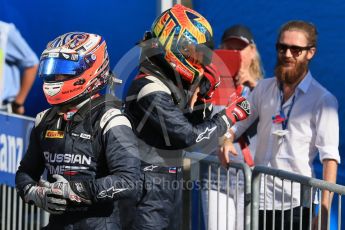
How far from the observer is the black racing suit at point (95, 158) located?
4098mm

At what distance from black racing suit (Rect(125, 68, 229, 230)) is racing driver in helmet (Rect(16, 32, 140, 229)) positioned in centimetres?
29

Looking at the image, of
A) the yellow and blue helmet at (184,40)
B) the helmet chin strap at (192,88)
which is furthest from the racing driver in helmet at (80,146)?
the helmet chin strap at (192,88)

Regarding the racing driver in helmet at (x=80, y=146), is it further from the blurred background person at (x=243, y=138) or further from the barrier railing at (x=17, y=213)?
the barrier railing at (x=17, y=213)

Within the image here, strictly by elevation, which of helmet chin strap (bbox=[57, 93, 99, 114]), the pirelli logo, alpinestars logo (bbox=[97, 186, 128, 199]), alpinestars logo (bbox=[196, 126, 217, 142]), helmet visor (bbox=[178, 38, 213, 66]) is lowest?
alpinestars logo (bbox=[97, 186, 128, 199])

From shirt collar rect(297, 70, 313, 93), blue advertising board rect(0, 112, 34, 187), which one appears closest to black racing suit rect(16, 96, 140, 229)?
shirt collar rect(297, 70, 313, 93)

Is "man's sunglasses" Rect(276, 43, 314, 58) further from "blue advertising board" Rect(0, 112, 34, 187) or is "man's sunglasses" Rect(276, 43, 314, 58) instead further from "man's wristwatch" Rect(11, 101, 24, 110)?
"man's wristwatch" Rect(11, 101, 24, 110)

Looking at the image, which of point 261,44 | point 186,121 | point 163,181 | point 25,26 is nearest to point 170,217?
point 163,181

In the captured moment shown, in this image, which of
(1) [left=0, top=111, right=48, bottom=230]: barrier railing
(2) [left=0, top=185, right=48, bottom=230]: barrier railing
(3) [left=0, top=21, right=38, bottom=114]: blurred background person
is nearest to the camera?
(2) [left=0, top=185, right=48, bottom=230]: barrier railing

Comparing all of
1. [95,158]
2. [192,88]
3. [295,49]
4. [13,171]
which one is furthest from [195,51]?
[13,171]

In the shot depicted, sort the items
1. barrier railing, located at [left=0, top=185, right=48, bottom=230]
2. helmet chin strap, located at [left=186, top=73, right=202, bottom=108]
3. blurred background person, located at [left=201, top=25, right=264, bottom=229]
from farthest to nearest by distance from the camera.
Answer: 1. barrier railing, located at [left=0, top=185, right=48, bottom=230]
2. blurred background person, located at [left=201, top=25, right=264, bottom=229]
3. helmet chin strap, located at [left=186, top=73, right=202, bottom=108]

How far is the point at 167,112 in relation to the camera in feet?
15.0

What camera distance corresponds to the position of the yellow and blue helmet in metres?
4.69

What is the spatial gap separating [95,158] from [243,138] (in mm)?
1773

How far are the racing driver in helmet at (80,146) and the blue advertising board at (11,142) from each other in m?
2.73
